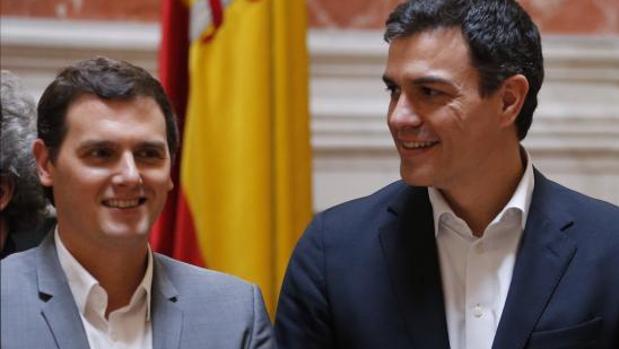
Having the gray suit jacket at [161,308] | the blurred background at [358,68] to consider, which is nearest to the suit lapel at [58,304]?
the gray suit jacket at [161,308]

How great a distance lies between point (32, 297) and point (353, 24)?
218 cm

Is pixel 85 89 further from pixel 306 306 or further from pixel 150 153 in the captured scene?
pixel 306 306

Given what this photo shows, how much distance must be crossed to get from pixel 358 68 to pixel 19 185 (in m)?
1.73

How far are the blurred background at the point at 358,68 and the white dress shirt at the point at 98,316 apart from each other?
1.75 meters

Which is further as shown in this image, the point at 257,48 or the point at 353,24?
the point at 353,24

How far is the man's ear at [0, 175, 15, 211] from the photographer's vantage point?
2281mm

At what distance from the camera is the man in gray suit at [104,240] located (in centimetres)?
188

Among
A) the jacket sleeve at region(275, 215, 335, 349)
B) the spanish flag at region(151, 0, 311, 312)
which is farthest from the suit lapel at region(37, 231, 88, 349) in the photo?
the spanish flag at region(151, 0, 311, 312)

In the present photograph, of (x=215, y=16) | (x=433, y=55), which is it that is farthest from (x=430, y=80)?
(x=215, y=16)

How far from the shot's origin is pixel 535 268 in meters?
2.25

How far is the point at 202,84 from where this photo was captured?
319 centimetres

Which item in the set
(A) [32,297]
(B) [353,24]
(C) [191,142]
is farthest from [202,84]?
(A) [32,297]

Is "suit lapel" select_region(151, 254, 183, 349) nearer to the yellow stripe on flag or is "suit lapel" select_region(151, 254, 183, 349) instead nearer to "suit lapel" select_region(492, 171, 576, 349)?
"suit lapel" select_region(492, 171, 576, 349)

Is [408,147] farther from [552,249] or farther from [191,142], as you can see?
[191,142]
